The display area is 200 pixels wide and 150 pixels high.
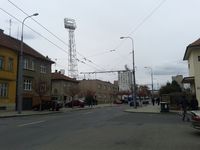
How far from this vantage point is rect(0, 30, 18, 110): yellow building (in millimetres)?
43500

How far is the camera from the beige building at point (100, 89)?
112062mm

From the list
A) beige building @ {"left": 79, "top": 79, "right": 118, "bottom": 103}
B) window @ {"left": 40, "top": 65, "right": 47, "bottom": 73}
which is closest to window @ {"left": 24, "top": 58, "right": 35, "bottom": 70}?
window @ {"left": 40, "top": 65, "right": 47, "bottom": 73}

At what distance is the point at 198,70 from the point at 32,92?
2512 cm

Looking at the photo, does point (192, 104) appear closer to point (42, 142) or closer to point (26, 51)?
point (42, 142)

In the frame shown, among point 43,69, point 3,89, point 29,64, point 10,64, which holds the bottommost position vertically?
point 3,89

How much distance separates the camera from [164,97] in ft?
153

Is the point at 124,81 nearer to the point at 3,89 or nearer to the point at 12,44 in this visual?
the point at 12,44

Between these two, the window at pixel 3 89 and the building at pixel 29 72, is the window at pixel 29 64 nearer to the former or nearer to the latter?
the building at pixel 29 72

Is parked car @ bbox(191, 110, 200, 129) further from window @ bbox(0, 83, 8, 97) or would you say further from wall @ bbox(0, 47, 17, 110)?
window @ bbox(0, 83, 8, 97)

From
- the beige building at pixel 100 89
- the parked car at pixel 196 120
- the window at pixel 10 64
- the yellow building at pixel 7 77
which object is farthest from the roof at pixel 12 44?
the beige building at pixel 100 89

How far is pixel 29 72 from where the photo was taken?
2021 inches

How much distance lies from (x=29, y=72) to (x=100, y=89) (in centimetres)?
7081

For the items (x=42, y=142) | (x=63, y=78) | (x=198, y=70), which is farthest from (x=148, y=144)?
(x=63, y=78)

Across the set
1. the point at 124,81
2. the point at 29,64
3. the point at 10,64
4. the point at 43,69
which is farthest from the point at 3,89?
the point at 124,81
